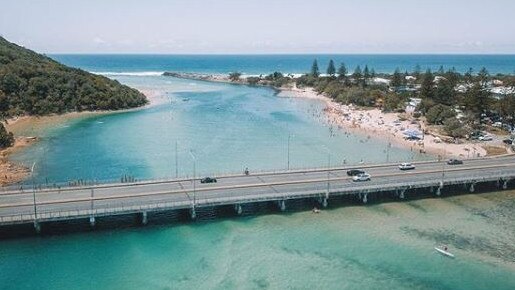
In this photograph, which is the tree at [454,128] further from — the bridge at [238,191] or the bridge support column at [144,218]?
the bridge support column at [144,218]

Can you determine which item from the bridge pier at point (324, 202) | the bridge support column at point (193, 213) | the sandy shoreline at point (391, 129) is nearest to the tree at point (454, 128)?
the sandy shoreline at point (391, 129)

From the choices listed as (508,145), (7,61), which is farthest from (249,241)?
(7,61)

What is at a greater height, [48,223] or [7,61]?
[7,61]

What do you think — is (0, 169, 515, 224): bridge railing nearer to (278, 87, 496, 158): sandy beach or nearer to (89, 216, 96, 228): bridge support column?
(89, 216, 96, 228): bridge support column

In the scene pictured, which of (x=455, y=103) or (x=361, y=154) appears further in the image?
(x=455, y=103)

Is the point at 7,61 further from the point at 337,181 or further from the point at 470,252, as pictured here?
the point at 470,252

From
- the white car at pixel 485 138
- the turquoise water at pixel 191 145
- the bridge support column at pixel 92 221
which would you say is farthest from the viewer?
the white car at pixel 485 138

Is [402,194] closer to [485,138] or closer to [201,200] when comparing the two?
[201,200]

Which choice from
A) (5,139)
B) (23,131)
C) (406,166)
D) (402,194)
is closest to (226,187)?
(402,194)
